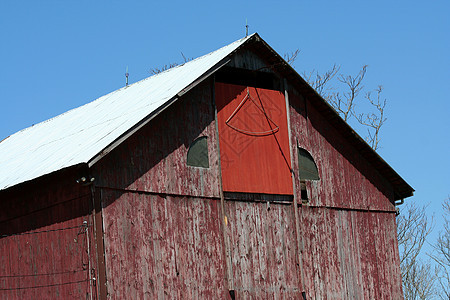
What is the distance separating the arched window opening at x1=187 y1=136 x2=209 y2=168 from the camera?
19.9 metres

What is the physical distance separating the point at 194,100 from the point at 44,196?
436 cm

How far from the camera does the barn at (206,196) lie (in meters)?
18.1

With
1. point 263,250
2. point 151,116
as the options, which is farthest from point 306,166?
point 151,116

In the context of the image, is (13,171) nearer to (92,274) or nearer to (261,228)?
(92,274)

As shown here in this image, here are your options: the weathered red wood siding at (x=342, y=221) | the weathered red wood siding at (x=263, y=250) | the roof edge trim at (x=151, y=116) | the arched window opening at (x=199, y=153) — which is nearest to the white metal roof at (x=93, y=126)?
the roof edge trim at (x=151, y=116)

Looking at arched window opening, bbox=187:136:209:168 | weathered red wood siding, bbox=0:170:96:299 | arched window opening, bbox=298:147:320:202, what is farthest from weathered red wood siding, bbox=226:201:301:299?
weathered red wood siding, bbox=0:170:96:299

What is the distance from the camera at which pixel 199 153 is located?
20109 millimetres

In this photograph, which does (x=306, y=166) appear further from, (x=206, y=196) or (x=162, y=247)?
(x=162, y=247)

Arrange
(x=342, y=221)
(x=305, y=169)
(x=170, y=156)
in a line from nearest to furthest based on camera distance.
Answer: (x=170, y=156) < (x=305, y=169) < (x=342, y=221)

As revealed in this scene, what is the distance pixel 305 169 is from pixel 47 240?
7561 mm

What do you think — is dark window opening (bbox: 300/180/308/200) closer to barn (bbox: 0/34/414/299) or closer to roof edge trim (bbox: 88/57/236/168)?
barn (bbox: 0/34/414/299)

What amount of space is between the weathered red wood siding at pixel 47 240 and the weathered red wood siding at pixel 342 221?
6577 millimetres

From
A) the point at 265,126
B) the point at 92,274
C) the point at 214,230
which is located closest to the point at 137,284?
the point at 92,274

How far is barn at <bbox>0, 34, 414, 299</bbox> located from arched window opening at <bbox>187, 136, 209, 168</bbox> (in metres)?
0.03
